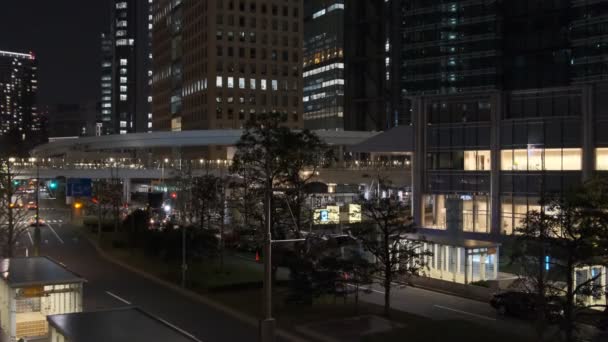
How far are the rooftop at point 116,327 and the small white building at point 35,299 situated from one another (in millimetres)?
4401

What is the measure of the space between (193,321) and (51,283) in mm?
9412

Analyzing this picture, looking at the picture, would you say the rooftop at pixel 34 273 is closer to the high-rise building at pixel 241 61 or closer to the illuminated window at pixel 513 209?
the illuminated window at pixel 513 209

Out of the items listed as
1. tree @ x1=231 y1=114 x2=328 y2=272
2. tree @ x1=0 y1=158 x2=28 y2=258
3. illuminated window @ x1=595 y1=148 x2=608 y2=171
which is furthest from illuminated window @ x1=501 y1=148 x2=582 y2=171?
tree @ x1=0 y1=158 x2=28 y2=258

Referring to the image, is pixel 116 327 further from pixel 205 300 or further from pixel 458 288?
pixel 458 288

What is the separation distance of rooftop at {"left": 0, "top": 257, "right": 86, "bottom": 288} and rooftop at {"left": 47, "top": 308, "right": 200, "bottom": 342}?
4.34 metres

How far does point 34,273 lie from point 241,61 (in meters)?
Answer: 108

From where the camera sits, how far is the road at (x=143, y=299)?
27.3 m

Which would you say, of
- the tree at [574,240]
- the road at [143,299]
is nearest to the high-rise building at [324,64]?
the road at [143,299]

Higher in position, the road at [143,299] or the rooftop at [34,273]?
the rooftop at [34,273]

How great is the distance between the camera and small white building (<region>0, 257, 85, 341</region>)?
20.3 m

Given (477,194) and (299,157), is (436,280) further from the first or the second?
(477,194)

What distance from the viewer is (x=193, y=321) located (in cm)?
2866

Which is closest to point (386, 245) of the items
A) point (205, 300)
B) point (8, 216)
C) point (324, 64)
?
point (205, 300)

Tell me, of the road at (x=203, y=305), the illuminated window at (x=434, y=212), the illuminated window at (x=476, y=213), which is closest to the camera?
the road at (x=203, y=305)
